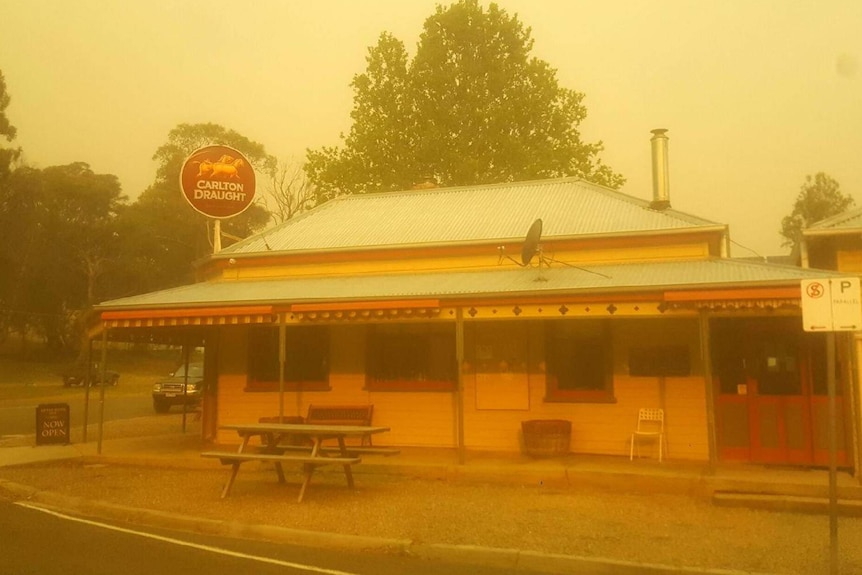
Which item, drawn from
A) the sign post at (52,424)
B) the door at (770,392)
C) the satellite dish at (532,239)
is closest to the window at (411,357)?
the satellite dish at (532,239)

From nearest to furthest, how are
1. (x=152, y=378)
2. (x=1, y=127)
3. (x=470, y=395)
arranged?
(x=470, y=395), (x=1, y=127), (x=152, y=378)

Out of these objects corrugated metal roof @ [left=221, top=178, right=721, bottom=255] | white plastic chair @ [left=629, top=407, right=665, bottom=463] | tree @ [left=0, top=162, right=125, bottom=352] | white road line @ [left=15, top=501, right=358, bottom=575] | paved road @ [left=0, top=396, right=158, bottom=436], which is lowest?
white road line @ [left=15, top=501, right=358, bottom=575]

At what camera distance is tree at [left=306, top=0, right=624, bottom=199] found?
35125mm

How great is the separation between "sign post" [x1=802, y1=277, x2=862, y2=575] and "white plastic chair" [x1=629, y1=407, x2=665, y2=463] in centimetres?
598

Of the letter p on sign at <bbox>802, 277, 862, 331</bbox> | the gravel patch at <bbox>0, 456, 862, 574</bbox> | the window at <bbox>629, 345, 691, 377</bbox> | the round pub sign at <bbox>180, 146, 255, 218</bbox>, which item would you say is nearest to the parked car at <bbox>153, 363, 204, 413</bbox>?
the round pub sign at <bbox>180, 146, 255, 218</bbox>

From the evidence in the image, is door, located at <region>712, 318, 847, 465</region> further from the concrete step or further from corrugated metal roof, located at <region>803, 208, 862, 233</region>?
the concrete step

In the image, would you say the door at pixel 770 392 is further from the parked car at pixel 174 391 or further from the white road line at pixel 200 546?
the parked car at pixel 174 391

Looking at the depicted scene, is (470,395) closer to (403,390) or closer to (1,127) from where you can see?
(403,390)

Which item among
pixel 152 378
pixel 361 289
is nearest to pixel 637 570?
pixel 361 289

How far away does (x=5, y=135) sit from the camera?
134 feet

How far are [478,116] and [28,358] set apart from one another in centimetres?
3777

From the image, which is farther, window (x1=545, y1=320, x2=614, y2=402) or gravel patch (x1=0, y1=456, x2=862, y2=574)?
window (x1=545, y1=320, x2=614, y2=402)

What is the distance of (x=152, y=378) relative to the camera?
52.3 meters

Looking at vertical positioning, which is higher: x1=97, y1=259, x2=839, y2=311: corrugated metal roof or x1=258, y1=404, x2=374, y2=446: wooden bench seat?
x1=97, y1=259, x2=839, y2=311: corrugated metal roof
